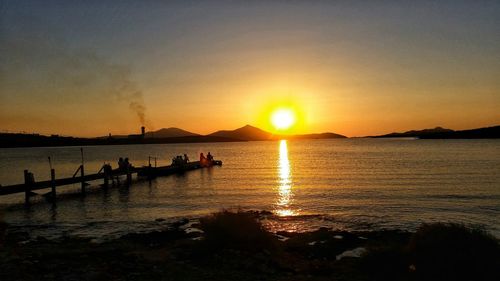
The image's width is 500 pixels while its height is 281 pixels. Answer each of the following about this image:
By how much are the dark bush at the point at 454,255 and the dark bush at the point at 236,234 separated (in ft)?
17.4

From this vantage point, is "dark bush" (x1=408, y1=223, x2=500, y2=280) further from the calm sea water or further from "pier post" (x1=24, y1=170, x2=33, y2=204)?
"pier post" (x1=24, y1=170, x2=33, y2=204)

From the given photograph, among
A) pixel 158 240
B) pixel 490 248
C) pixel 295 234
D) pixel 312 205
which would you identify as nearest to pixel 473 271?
pixel 490 248

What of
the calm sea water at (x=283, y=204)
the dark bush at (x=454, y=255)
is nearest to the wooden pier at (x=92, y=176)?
the calm sea water at (x=283, y=204)

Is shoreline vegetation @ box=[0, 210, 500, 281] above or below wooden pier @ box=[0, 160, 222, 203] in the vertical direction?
below

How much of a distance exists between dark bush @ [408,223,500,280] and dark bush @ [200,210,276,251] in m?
5.29

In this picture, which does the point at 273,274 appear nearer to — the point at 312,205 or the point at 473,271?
the point at 473,271

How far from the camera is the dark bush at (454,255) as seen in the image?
11.3 meters

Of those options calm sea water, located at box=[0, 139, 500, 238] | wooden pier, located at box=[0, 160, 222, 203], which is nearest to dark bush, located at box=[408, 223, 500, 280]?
calm sea water, located at box=[0, 139, 500, 238]

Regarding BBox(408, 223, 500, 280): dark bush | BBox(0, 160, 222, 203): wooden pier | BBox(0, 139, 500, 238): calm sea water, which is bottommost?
BBox(0, 139, 500, 238): calm sea water

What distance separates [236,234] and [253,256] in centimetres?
140

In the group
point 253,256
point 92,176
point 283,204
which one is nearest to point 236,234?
point 253,256

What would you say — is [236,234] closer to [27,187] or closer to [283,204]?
[283,204]

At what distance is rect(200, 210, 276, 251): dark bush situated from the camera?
15039 millimetres

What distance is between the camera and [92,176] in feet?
128
